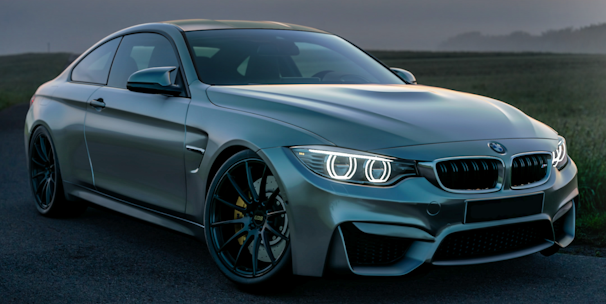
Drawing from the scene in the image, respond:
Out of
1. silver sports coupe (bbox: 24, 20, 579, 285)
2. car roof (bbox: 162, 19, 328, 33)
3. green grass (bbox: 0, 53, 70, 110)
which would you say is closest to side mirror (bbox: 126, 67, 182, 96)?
silver sports coupe (bbox: 24, 20, 579, 285)

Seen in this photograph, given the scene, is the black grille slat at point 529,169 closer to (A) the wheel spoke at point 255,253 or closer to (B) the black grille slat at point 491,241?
(B) the black grille slat at point 491,241

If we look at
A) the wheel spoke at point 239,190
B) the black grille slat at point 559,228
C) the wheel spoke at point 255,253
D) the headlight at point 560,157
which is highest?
the headlight at point 560,157

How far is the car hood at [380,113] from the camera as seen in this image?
335 centimetres

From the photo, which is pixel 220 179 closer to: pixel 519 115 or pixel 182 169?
pixel 182 169

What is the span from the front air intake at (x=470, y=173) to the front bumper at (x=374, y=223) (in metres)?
0.06

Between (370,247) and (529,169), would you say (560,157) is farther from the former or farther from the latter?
(370,247)

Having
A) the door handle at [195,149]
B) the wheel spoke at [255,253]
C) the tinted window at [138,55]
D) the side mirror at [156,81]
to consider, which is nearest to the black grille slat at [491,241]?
the wheel spoke at [255,253]

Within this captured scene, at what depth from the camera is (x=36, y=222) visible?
18.7 ft

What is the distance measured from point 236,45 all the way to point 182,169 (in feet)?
3.66

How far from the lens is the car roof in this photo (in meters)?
4.92

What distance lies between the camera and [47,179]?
5.85m

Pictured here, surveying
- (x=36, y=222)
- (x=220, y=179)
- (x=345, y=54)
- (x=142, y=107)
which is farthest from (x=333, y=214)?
(x=36, y=222)

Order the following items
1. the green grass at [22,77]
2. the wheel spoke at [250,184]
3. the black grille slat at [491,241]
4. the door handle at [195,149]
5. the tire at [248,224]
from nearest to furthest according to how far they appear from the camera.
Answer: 1. the black grille slat at [491,241]
2. the tire at [248,224]
3. the wheel spoke at [250,184]
4. the door handle at [195,149]
5. the green grass at [22,77]

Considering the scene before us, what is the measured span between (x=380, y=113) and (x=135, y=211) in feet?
6.38
